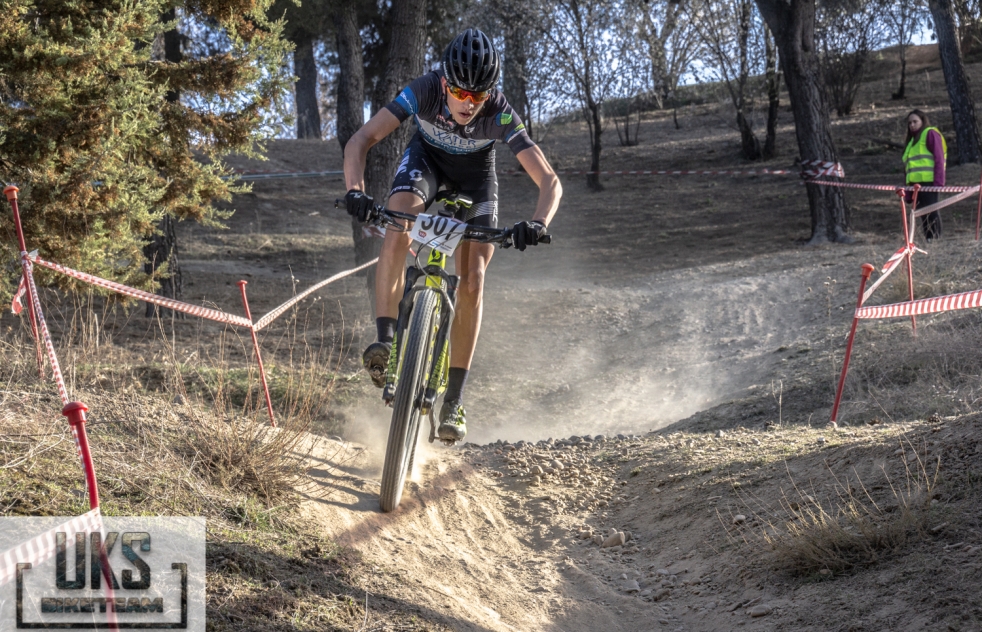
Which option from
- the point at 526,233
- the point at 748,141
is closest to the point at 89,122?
the point at 526,233

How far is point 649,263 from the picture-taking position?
14.9 m

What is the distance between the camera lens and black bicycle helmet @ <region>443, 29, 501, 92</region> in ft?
14.3

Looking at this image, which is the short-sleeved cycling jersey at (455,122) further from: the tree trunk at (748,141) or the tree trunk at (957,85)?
the tree trunk at (748,141)

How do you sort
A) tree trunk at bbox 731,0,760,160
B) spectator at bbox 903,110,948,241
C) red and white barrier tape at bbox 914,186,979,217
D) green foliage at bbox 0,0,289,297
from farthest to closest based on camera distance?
1. tree trunk at bbox 731,0,760,160
2. spectator at bbox 903,110,948,241
3. red and white barrier tape at bbox 914,186,979,217
4. green foliage at bbox 0,0,289,297

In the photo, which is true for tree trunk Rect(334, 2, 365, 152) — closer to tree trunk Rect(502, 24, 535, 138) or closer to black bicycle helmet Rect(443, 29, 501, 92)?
black bicycle helmet Rect(443, 29, 501, 92)

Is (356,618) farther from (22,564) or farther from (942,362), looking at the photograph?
(942,362)

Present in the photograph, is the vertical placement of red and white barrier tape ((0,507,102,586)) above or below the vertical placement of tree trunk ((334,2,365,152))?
below

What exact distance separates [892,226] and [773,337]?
24.0ft

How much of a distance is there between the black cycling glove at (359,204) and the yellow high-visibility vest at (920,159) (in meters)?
11.0

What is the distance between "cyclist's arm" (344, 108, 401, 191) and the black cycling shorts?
0.34 meters

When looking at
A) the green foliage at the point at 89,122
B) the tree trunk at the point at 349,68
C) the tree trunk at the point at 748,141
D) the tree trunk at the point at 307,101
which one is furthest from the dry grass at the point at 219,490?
the tree trunk at the point at 307,101

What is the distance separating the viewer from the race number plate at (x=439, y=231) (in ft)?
13.3

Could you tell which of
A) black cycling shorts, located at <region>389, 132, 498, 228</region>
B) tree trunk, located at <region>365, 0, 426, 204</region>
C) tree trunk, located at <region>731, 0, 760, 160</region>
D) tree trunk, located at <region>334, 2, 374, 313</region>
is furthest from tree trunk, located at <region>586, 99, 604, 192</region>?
black cycling shorts, located at <region>389, 132, 498, 228</region>

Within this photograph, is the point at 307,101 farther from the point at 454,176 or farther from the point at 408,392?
the point at 408,392
